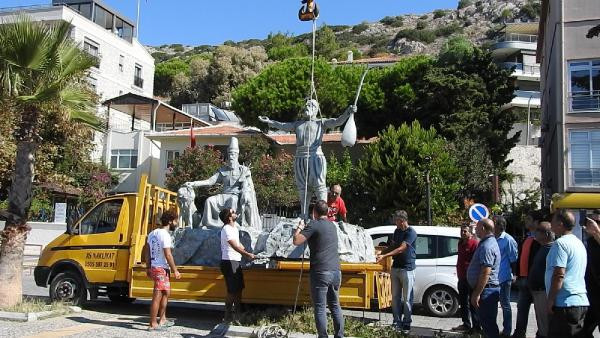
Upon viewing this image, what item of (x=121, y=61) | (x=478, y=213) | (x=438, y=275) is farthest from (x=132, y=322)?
(x=121, y=61)

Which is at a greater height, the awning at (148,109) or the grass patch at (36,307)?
the awning at (148,109)

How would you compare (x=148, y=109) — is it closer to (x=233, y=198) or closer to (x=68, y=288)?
(x=68, y=288)

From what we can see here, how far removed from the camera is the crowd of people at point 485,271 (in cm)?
537

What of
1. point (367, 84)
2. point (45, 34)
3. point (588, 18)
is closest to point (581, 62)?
point (588, 18)

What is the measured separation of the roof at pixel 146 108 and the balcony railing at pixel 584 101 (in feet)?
89.4

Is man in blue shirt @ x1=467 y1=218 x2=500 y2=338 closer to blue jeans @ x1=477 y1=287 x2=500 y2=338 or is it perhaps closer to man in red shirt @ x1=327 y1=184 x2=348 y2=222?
blue jeans @ x1=477 y1=287 x2=500 y2=338

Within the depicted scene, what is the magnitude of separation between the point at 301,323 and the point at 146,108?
38.0m

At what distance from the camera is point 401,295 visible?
9062mm

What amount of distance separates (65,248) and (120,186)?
3102cm

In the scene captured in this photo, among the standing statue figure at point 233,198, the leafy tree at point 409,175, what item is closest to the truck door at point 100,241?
the standing statue figure at point 233,198

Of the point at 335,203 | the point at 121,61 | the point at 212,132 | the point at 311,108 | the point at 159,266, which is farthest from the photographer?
the point at 121,61

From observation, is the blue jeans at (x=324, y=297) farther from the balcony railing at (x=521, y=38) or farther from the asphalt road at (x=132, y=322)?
the balcony railing at (x=521, y=38)

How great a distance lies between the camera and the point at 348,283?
8469mm

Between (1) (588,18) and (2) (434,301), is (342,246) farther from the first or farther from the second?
(1) (588,18)
